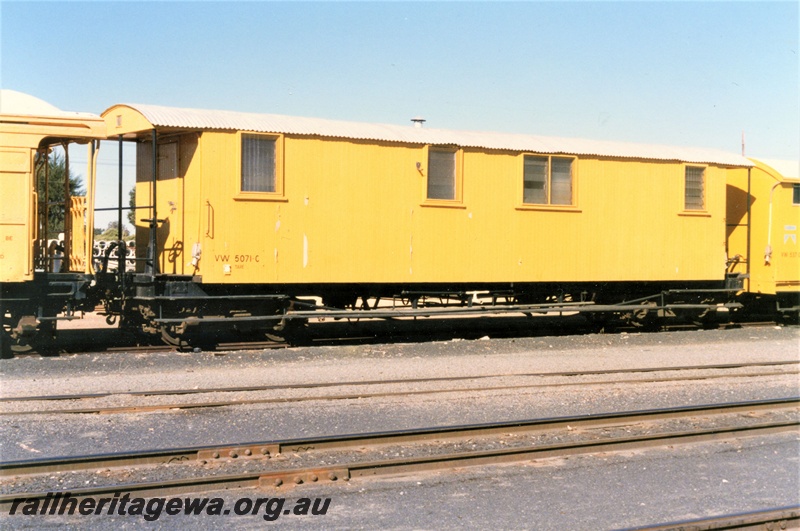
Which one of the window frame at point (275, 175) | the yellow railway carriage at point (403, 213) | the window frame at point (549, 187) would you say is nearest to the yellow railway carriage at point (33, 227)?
the yellow railway carriage at point (403, 213)

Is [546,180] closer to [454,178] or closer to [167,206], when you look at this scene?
[454,178]

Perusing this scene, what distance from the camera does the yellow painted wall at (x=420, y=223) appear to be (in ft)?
40.5

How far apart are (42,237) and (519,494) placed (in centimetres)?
951

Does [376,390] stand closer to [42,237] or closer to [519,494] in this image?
[519,494]

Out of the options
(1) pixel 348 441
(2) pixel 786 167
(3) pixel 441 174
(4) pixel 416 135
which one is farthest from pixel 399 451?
(2) pixel 786 167

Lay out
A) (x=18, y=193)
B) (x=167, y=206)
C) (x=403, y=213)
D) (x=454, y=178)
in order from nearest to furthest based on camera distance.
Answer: (x=18, y=193) < (x=167, y=206) < (x=403, y=213) < (x=454, y=178)

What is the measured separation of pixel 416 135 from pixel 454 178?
0.99 m

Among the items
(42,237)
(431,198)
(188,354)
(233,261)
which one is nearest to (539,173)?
(431,198)

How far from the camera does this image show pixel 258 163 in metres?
12.5

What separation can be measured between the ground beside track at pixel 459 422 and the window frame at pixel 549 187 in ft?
8.11

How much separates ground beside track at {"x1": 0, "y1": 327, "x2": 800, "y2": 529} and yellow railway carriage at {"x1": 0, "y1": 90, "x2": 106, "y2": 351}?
0.78m

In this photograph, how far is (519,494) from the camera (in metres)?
5.83

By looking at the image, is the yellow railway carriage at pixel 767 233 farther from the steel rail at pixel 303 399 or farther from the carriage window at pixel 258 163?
the carriage window at pixel 258 163

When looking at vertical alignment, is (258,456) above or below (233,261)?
below
